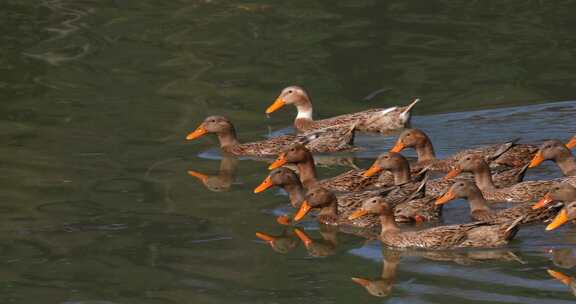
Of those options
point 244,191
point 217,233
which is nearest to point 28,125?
point 244,191

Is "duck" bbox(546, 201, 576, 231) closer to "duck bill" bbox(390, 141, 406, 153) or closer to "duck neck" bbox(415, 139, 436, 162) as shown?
"duck neck" bbox(415, 139, 436, 162)

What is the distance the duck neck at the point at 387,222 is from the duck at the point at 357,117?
4.08m

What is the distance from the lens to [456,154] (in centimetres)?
1596

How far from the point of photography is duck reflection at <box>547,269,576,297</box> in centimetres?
1148

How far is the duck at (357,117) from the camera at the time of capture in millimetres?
17516

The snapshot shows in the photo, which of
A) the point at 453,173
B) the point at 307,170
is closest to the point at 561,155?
the point at 453,173

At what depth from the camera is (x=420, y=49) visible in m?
21.3

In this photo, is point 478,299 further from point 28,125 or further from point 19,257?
point 28,125

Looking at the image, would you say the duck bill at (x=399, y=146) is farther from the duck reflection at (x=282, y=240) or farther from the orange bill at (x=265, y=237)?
the orange bill at (x=265, y=237)

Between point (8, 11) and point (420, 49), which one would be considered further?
point (8, 11)

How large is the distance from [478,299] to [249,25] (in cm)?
1198

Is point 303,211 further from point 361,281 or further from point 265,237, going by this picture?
point 361,281

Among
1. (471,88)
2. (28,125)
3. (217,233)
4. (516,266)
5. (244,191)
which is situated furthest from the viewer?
(471,88)

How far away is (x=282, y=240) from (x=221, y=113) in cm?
547
